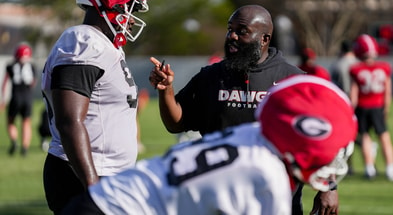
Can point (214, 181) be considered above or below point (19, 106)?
above

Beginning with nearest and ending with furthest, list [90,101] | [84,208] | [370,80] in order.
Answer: [84,208] < [90,101] < [370,80]

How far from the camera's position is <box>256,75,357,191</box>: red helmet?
2.72 meters

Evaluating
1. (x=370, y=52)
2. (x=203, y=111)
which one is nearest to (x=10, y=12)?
(x=370, y=52)

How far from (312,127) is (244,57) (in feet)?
7.03

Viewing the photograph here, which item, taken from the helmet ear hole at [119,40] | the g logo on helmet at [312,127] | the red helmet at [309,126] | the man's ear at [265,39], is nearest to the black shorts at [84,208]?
the red helmet at [309,126]

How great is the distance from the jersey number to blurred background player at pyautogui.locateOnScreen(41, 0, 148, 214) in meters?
1.14

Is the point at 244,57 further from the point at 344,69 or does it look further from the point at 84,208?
the point at 344,69

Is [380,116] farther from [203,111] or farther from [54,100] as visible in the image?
[54,100]

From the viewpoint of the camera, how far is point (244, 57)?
4.83 m

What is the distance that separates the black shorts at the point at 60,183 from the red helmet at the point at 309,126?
165 cm

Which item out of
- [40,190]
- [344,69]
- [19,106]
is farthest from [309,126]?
[19,106]

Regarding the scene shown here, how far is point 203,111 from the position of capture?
4961 millimetres

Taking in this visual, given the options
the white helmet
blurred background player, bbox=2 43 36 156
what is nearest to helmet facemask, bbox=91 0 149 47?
the white helmet

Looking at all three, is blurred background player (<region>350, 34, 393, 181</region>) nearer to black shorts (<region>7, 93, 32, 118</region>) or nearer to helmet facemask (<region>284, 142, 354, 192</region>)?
black shorts (<region>7, 93, 32, 118</region>)
